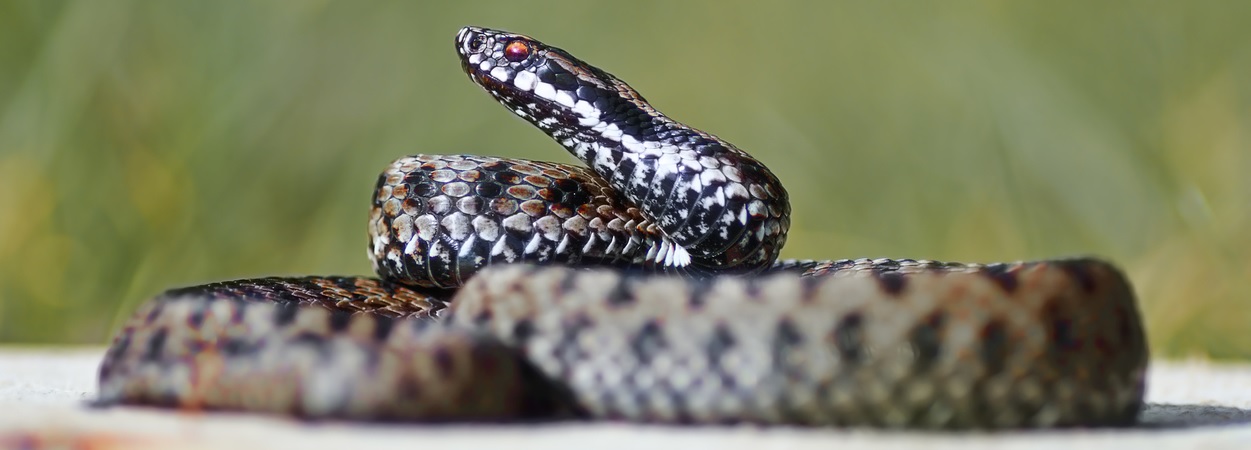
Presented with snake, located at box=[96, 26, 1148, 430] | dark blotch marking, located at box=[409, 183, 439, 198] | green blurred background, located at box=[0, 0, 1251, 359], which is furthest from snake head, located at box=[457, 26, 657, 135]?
green blurred background, located at box=[0, 0, 1251, 359]

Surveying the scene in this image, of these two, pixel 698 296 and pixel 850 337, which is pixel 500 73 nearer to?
pixel 698 296

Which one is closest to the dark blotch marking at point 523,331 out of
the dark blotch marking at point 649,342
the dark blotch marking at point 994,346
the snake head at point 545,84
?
the dark blotch marking at point 649,342

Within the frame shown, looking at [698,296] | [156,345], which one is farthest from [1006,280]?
[156,345]

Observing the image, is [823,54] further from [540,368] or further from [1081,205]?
[540,368]

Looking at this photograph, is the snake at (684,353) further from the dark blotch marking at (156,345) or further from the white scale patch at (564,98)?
the white scale patch at (564,98)

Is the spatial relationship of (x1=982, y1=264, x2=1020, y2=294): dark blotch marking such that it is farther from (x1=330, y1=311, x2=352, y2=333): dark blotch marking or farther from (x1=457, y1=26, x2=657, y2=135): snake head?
(x1=457, y1=26, x2=657, y2=135): snake head
